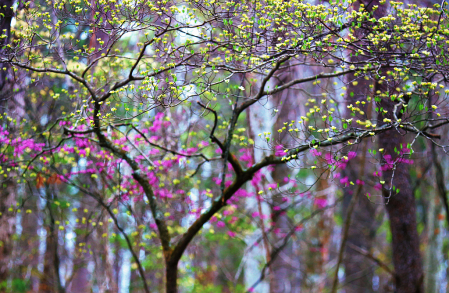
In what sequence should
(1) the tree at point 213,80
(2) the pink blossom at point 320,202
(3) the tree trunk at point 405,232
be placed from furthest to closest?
(2) the pink blossom at point 320,202
(3) the tree trunk at point 405,232
(1) the tree at point 213,80

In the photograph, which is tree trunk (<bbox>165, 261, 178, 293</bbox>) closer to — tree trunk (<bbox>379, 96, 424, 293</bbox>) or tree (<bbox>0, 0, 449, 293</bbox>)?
tree (<bbox>0, 0, 449, 293</bbox>)

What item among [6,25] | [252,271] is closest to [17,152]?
[6,25]

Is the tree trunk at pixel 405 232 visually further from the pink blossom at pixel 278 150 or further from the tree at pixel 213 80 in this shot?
the pink blossom at pixel 278 150

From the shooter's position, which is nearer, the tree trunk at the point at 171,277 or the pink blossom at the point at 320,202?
the tree trunk at the point at 171,277

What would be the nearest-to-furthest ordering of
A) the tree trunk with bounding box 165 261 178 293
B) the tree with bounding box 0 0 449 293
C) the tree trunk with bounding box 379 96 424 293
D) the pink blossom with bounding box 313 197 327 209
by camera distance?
the tree with bounding box 0 0 449 293 < the tree trunk with bounding box 165 261 178 293 < the tree trunk with bounding box 379 96 424 293 < the pink blossom with bounding box 313 197 327 209

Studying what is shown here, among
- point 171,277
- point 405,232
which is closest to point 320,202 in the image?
point 405,232

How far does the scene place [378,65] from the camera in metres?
4.88

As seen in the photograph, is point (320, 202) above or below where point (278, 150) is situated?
above

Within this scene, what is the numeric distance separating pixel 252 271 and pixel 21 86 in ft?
18.1

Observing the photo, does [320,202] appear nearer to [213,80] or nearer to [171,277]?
[213,80]

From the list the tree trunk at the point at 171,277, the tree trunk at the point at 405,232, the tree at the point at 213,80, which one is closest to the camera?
the tree at the point at 213,80

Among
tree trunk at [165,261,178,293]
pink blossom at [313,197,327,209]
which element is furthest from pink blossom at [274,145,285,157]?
pink blossom at [313,197,327,209]

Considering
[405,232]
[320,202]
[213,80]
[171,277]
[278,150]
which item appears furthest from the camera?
[320,202]

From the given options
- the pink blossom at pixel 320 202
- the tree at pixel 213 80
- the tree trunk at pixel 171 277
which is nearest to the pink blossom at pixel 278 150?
the tree at pixel 213 80
